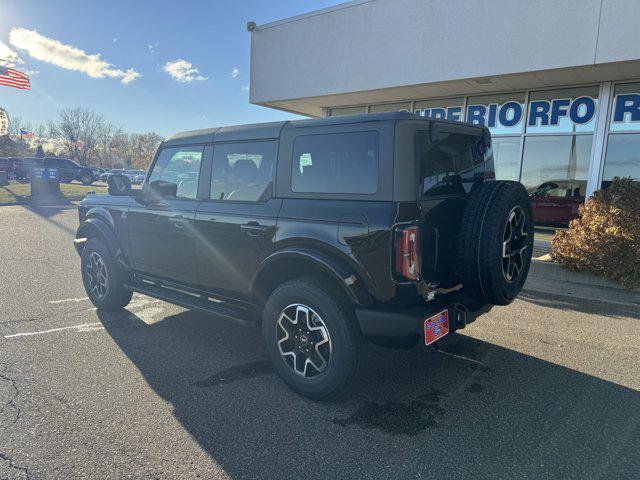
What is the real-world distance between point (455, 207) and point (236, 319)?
191 cm

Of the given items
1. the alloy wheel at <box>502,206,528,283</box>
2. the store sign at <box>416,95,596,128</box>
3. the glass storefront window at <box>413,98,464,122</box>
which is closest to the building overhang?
the glass storefront window at <box>413,98,464,122</box>

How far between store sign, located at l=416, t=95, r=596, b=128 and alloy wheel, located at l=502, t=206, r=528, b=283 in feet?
20.4

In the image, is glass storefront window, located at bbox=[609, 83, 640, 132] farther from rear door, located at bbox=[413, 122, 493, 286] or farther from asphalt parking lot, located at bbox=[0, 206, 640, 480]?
rear door, located at bbox=[413, 122, 493, 286]

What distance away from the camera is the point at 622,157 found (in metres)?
8.91

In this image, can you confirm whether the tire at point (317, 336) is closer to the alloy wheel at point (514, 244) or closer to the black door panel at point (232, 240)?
the black door panel at point (232, 240)

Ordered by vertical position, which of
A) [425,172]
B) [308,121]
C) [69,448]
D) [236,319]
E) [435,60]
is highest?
[435,60]

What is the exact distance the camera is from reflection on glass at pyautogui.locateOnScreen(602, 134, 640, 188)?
878 cm

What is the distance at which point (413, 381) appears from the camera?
11.2ft

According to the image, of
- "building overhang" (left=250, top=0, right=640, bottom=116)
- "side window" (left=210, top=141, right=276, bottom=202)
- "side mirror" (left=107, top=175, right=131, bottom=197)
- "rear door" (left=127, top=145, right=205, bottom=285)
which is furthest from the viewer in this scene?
"building overhang" (left=250, top=0, right=640, bottom=116)

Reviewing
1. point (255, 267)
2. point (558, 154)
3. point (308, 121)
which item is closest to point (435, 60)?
point (558, 154)

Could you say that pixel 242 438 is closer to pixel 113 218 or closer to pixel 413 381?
pixel 413 381

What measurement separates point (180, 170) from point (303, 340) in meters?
2.18

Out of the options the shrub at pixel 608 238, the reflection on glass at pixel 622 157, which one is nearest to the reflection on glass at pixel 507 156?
the reflection on glass at pixel 622 157

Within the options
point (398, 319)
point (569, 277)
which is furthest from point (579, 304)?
point (398, 319)
